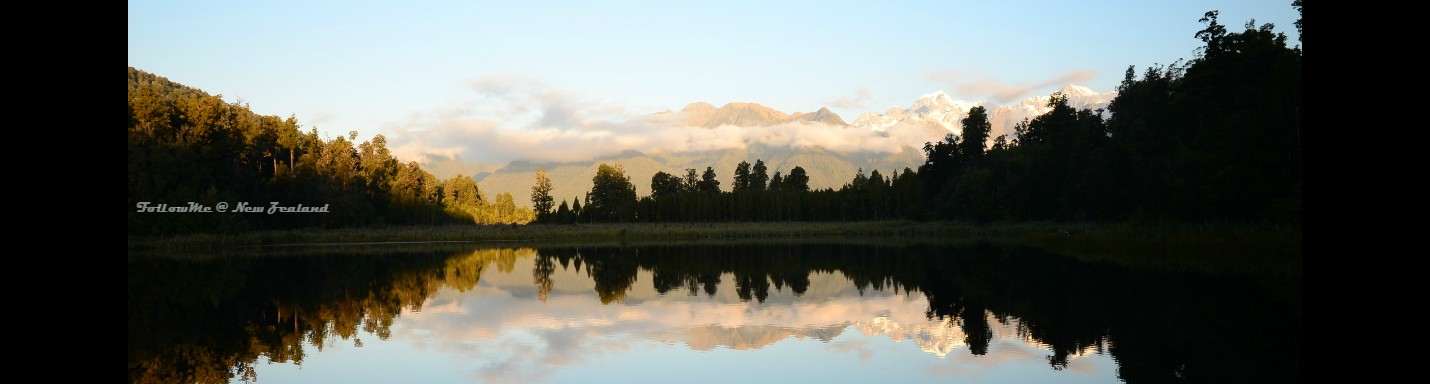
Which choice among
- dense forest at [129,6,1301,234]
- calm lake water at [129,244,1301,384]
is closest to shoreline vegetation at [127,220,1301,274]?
dense forest at [129,6,1301,234]

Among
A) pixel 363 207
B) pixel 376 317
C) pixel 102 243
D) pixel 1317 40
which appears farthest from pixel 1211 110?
pixel 363 207

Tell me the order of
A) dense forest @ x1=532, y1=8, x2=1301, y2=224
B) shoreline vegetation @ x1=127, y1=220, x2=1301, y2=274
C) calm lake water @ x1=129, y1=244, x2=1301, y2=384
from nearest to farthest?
calm lake water @ x1=129, y1=244, x2=1301, y2=384 → shoreline vegetation @ x1=127, y1=220, x2=1301, y2=274 → dense forest @ x1=532, y1=8, x2=1301, y2=224

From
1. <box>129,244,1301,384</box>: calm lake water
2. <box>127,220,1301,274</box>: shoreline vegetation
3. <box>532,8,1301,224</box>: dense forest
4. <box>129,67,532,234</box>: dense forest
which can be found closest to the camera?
<box>129,244,1301,384</box>: calm lake water

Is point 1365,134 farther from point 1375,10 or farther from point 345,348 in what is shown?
point 345,348

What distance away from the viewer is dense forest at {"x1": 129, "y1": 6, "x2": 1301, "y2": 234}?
35.5 meters

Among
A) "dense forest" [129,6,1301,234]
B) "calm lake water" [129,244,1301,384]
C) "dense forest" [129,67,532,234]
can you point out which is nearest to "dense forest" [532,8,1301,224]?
"dense forest" [129,6,1301,234]

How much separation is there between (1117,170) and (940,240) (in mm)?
12931

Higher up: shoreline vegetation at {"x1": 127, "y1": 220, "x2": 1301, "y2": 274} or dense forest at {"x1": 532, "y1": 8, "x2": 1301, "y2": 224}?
dense forest at {"x1": 532, "y1": 8, "x2": 1301, "y2": 224}

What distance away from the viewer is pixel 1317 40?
3129mm

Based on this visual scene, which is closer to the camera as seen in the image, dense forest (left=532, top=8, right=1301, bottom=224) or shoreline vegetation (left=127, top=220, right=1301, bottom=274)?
shoreline vegetation (left=127, top=220, right=1301, bottom=274)

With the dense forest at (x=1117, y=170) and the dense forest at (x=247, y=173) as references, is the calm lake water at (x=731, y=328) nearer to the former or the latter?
the dense forest at (x=1117, y=170)

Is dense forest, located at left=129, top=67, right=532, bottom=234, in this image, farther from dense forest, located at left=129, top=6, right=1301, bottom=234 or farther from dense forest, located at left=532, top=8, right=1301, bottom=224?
dense forest, located at left=532, top=8, right=1301, bottom=224

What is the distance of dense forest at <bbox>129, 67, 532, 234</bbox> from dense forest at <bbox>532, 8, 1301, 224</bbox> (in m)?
28.7

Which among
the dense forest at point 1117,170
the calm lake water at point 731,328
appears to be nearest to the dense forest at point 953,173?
the dense forest at point 1117,170
